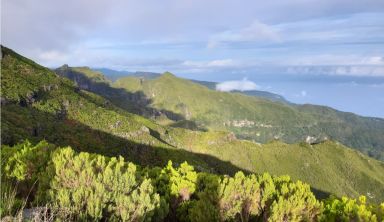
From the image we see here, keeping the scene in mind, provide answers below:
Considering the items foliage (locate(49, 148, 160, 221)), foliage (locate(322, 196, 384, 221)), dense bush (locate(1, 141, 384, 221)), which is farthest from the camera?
foliage (locate(322, 196, 384, 221))

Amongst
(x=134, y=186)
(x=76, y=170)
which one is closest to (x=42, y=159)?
(x=76, y=170)

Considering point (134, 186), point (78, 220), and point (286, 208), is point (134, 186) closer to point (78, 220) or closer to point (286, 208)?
point (78, 220)

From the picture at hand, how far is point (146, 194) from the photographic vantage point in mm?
23312

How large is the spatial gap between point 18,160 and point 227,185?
51.2 feet

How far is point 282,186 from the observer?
3109 cm

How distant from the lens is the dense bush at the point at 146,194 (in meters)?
22.5

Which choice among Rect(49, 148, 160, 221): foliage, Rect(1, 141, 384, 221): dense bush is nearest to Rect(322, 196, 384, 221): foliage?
Rect(1, 141, 384, 221): dense bush

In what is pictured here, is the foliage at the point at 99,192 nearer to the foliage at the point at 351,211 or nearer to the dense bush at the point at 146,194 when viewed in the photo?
the dense bush at the point at 146,194

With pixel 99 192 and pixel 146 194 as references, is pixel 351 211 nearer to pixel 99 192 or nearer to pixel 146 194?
pixel 146 194

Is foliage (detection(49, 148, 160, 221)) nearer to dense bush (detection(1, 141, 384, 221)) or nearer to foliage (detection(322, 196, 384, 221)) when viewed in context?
dense bush (detection(1, 141, 384, 221))

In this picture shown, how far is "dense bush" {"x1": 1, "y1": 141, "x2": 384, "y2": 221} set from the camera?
22484 mm

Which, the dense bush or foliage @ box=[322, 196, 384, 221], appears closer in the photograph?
the dense bush

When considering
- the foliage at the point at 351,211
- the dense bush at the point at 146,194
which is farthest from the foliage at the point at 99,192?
the foliage at the point at 351,211

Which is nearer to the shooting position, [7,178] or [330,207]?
[7,178]
